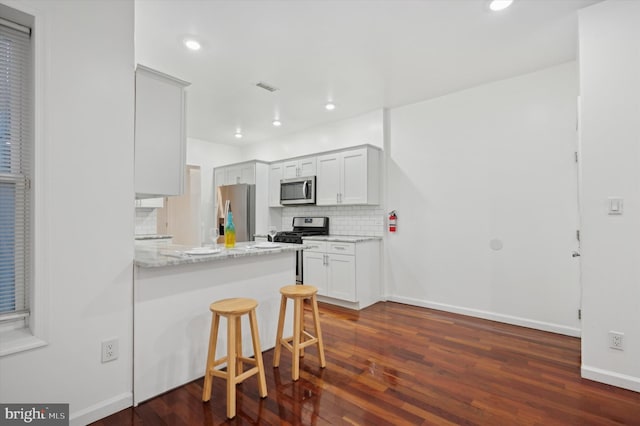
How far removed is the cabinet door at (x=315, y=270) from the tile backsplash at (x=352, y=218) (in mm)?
714

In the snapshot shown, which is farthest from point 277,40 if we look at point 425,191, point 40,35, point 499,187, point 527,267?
point 527,267

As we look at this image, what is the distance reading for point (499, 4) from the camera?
7.35ft

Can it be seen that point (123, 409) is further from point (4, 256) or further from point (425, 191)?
point (425, 191)

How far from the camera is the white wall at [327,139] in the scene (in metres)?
4.54

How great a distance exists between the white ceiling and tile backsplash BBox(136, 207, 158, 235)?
2.04 metres

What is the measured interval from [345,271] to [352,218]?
1.02 m

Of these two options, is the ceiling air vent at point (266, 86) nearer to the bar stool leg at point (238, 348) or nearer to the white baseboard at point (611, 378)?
the bar stool leg at point (238, 348)

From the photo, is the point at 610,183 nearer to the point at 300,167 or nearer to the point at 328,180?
the point at 328,180

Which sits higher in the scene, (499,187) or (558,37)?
(558,37)

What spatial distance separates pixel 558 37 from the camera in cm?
268

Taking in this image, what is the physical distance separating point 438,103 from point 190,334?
380cm

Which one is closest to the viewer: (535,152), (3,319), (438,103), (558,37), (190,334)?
(3,319)

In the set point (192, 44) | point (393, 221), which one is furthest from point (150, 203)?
point (393, 221)

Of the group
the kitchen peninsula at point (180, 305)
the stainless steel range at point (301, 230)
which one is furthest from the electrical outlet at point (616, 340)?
the stainless steel range at point (301, 230)
